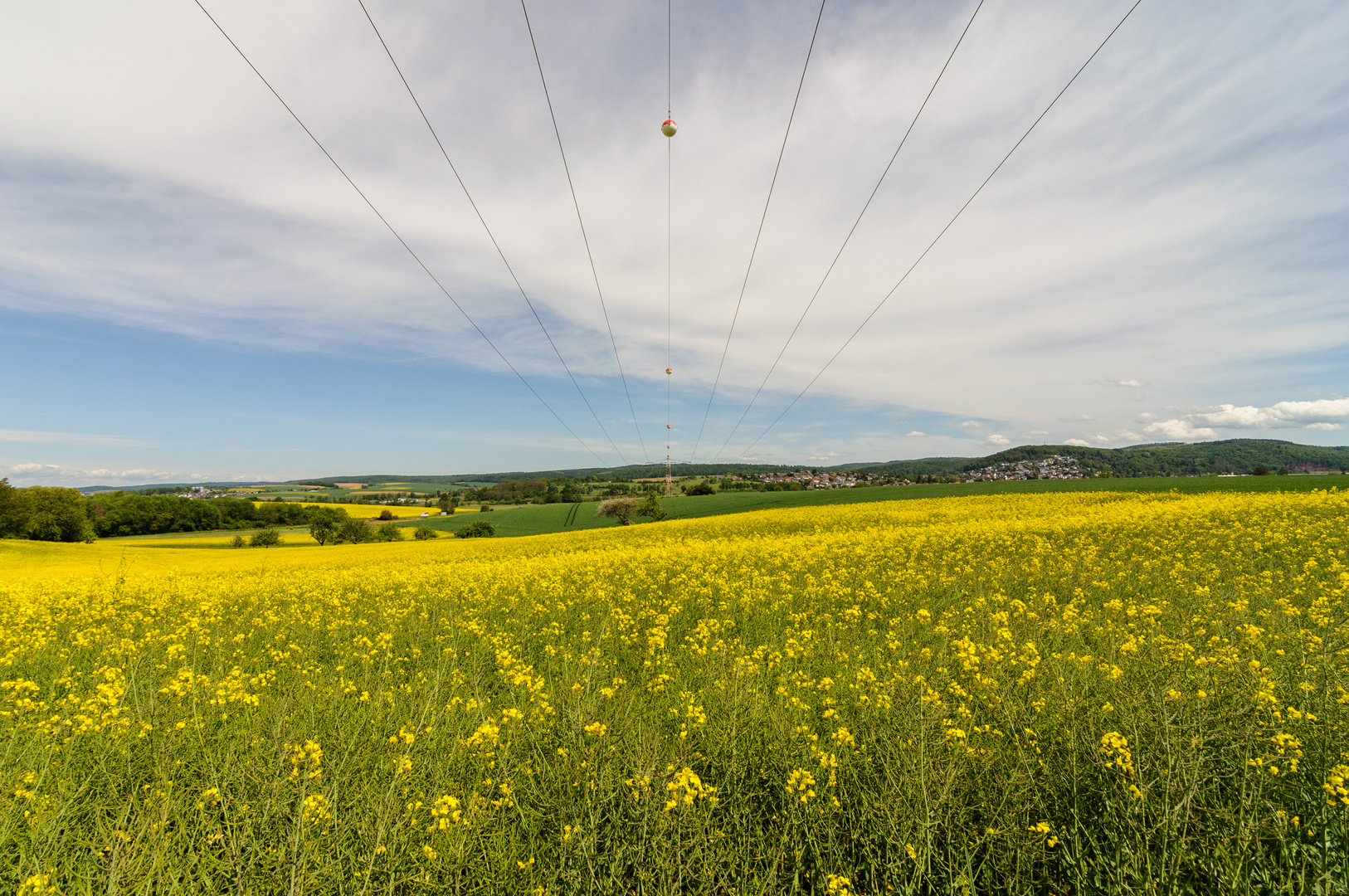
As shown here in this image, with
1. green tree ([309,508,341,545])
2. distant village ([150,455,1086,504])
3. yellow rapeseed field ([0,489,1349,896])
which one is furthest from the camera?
distant village ([150,455,1086,504])

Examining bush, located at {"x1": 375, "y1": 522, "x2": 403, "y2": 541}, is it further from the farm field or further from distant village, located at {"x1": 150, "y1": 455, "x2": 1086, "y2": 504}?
distant village, located at {"x1": 150, "y1": 455, "x2": 1086, "y2": 504}

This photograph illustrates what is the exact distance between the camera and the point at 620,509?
219 ft

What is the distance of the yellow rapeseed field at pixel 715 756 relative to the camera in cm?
281

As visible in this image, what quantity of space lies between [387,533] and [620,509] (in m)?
30.3

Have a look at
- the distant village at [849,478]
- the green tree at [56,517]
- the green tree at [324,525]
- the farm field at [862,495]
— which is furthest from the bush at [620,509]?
the green tree at [56,517]

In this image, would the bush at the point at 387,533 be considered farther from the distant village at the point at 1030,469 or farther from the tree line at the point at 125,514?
the distant village at the point at 1030,469

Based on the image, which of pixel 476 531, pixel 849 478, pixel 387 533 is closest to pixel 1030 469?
pixel 849 478

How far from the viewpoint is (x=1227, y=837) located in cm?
267

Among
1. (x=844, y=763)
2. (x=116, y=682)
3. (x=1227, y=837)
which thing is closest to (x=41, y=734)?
(x=116, y=682)

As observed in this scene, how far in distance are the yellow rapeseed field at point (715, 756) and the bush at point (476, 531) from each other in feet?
180

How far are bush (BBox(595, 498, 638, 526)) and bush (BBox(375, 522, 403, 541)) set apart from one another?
85.2 ft

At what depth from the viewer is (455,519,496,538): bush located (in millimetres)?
60156

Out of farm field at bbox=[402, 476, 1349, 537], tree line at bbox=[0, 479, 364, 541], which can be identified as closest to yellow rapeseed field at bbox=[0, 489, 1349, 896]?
farm field at bbox=[402, 476, 1349, 537]

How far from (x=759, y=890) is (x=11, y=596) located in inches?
795
